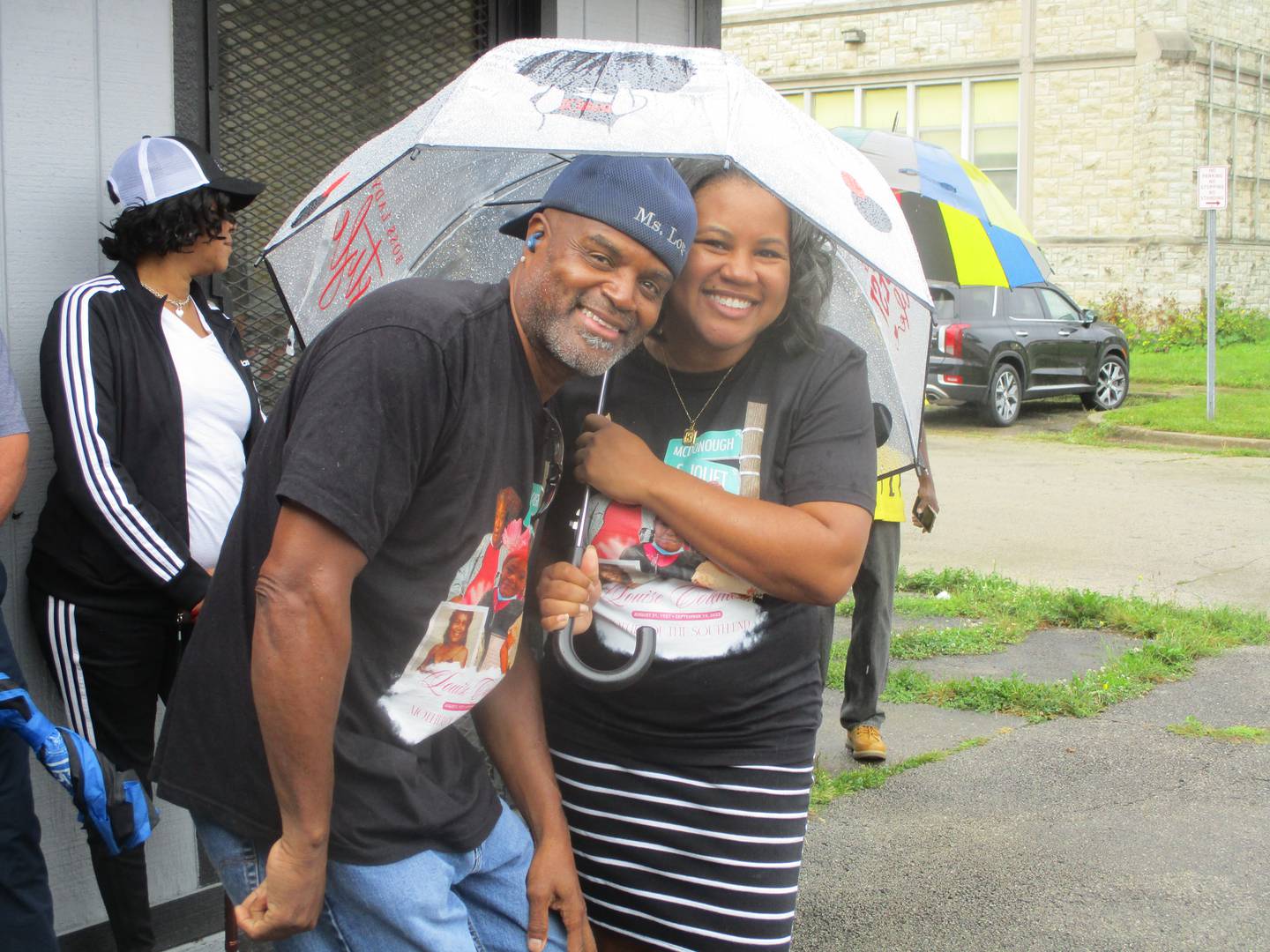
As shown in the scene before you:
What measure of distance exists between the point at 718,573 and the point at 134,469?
165 centimetres

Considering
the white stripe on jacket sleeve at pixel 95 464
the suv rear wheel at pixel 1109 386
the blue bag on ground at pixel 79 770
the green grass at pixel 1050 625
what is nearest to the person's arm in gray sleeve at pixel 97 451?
the white stripe on jacket sleeve at pixel 95 464

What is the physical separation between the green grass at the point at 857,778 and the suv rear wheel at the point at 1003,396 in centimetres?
1176

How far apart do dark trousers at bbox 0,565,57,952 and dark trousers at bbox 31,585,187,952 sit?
27 centimetres

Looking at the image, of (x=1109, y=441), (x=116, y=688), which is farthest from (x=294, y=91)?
(x=1109, y=441)

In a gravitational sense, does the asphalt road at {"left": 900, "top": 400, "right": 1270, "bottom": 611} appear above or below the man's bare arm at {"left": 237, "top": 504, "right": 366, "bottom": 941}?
below

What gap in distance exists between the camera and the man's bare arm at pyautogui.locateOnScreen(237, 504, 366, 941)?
166 cm

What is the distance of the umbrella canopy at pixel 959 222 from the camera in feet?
12.1

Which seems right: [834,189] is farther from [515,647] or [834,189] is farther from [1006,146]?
[1006,146]

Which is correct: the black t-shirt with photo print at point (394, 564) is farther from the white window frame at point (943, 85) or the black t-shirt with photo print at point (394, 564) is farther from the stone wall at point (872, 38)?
the stone wall at point (872, 38)

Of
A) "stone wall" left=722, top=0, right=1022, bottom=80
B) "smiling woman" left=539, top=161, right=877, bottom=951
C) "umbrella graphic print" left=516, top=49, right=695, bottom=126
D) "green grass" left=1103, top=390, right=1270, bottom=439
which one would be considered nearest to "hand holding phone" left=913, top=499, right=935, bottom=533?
"smiling woman" left=539, top=161, right=877, bottom=951

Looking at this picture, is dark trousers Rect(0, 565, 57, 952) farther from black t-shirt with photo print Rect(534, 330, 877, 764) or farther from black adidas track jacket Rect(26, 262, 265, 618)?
black t-shirt with photo print Rect(534, 330, 877, 764)

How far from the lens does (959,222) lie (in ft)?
12.4

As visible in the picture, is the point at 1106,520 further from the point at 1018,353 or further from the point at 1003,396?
the point at 1018,353

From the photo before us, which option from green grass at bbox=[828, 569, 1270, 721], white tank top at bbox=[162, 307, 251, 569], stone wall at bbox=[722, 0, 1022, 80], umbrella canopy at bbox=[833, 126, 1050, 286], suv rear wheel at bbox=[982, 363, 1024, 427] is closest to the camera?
white tank top at bbox=[162, 307, 251, 569]
